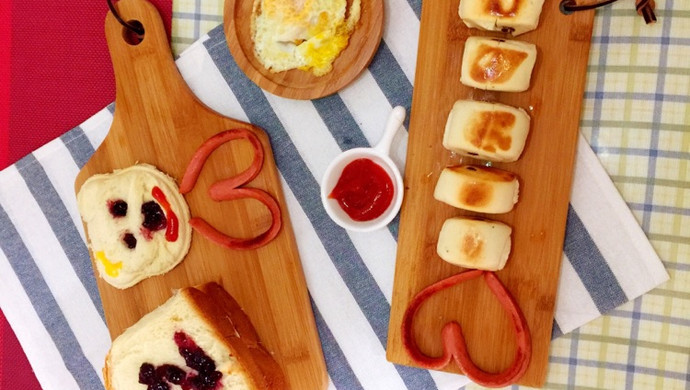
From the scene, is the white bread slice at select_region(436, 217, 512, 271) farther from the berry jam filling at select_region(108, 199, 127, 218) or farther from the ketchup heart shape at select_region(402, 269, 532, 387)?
the berry jam filling at select_region(108, 199, 127, 218)

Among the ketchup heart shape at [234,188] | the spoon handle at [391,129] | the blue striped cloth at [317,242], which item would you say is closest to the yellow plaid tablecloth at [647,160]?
the blue striped cloth at [317,242]

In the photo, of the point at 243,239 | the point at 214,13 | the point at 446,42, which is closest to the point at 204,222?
the point at 243,239

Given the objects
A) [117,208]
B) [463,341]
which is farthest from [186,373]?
[463,341]

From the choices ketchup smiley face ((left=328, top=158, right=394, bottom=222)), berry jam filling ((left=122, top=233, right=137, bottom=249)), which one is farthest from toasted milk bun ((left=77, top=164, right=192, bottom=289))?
ketchup smiley face ((left=328, top=158, right=394, bottom=222))

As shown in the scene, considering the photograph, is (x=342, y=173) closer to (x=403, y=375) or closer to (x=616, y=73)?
(x=403, y=375)

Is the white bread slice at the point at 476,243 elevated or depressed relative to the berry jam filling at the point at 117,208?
depressed

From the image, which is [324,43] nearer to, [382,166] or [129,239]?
[382,166]

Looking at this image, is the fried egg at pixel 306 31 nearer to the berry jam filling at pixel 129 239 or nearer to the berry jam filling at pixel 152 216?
the berry jam filling at pixel 152 216
